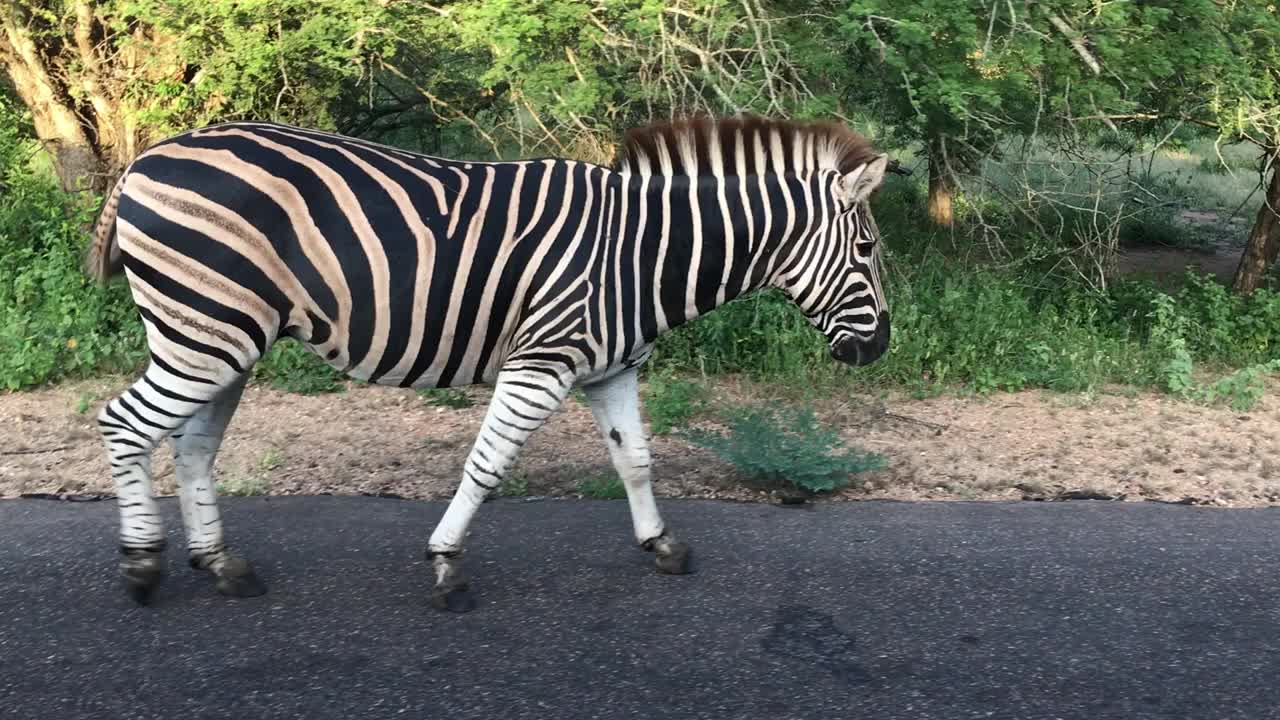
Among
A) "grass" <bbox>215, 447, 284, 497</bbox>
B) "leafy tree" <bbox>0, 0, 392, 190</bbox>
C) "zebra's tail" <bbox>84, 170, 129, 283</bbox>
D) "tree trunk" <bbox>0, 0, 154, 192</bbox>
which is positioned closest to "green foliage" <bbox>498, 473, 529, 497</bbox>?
"grass" <bbox>215, 447, 284, 497</bbox>

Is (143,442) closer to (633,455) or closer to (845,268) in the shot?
(633,455)

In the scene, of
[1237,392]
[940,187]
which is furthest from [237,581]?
[940,187]

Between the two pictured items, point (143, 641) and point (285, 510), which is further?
point (285, 510)

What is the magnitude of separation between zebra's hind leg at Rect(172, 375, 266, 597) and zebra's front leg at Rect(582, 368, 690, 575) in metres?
1.37

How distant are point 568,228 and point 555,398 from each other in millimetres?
623

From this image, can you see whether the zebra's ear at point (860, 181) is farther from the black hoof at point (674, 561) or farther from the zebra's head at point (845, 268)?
the black hoof at point (674, 561)

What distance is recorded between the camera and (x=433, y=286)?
12.6 feet

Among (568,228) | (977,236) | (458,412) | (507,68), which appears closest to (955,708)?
(568,228)

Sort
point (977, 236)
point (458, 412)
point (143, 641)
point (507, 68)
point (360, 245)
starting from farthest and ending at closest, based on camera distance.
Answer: point (977, 236)
point (507, 68)
point (458, 412)
point (360, 245)
point (143, 641)

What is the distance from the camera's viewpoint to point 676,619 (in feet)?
12.2

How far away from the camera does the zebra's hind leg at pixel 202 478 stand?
4.01m

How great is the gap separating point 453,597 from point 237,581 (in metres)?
0.79

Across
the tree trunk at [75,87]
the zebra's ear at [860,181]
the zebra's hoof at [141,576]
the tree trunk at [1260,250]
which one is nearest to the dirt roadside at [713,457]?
the zebra's hoof at [141,576]

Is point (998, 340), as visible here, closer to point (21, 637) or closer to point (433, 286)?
point (433, 286)
